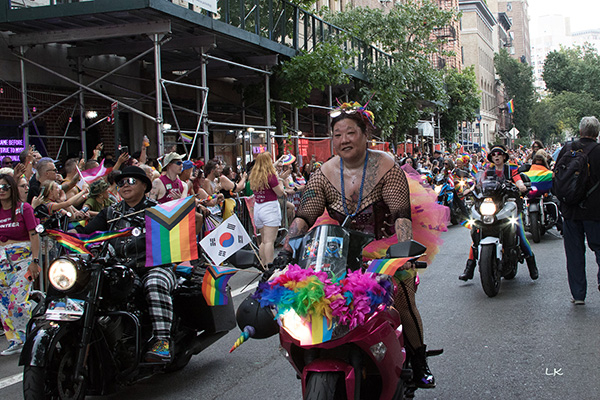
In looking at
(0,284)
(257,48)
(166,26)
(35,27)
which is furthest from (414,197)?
(257,48)

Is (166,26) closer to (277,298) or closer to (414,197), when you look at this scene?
(414,197)

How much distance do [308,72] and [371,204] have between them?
47.2 feet

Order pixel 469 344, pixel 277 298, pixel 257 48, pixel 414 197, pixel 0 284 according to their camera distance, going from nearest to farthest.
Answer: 1. pixel 277 298
2. pixel 414 197
3. pixel 469 344
4. pixel 0 284
5. pixel 257 48

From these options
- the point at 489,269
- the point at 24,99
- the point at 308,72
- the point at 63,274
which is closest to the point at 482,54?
the point at 308,72

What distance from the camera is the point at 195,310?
18.0 feet

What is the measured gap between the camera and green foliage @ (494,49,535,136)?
83.4 metres

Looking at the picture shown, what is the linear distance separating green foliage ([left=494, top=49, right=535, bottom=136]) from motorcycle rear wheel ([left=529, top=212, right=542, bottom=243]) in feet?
242

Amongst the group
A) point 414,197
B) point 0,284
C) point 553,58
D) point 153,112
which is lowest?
point 0,284

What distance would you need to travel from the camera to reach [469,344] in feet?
20.0

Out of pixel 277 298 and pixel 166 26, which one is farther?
pixel 166 26

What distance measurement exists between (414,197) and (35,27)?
10606 millimetres

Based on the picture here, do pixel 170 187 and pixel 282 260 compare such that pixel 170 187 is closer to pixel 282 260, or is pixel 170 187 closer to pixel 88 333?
pixel 88 333

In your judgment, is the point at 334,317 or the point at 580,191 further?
the point at 580,191

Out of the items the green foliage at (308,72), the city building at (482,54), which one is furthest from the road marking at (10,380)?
the city building at (482,54)
